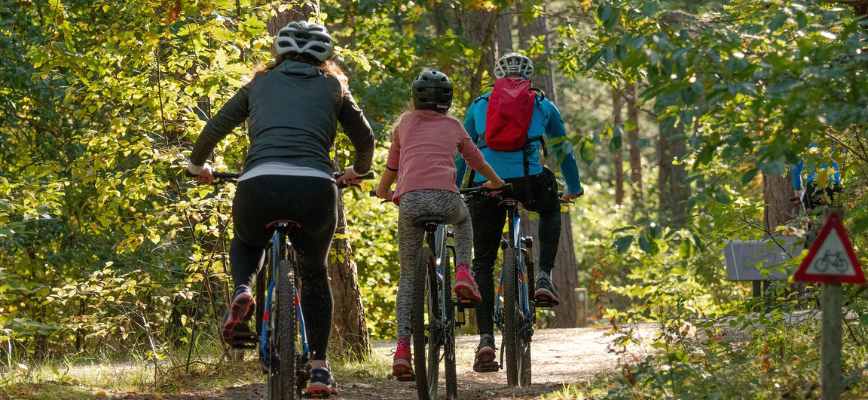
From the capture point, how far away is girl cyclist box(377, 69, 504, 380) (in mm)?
6617

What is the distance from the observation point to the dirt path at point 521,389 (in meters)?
7.55

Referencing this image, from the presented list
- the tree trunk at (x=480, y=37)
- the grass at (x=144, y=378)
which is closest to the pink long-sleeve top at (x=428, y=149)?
the grass at (x=144, y=378)

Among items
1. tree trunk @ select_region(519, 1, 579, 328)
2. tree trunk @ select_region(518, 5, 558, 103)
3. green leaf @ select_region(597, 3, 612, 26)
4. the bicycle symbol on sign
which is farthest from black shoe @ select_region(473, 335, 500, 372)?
tree trunk @ select_region(519, 1, 579, 328)

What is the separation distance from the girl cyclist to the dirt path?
1000 millimetres

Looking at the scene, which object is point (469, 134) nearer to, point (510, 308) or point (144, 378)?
point (510, 308)

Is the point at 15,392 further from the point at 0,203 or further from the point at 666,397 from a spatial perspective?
the point at 666,397

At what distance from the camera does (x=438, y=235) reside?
23.1 ft

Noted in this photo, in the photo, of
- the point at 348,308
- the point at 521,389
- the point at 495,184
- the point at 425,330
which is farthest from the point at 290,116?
the point at 348,308

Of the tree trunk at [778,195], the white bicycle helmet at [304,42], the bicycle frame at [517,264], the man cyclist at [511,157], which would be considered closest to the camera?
the white bicycle helmet at [304,42]

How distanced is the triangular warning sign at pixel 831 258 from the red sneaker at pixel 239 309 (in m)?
2.41

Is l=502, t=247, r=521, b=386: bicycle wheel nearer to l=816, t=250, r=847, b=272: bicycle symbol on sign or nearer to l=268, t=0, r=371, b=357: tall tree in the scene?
l=268, t=0, r=371, b=357: tall tree

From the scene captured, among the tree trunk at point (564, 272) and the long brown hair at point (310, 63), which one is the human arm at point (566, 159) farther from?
the tree trunk at point (564, 272)

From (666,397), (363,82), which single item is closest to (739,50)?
(666,397)

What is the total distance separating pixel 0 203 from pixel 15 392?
1402 millimetres
